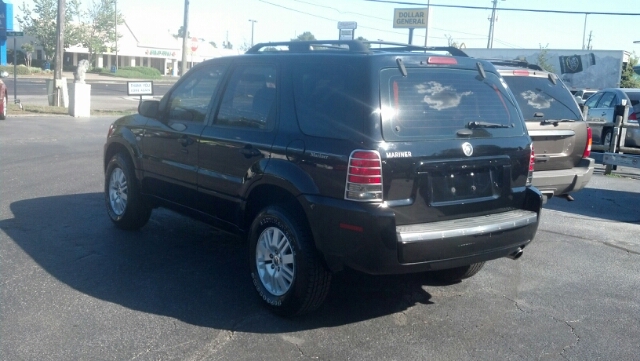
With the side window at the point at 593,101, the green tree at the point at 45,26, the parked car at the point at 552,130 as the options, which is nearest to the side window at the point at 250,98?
the parked car at the point at 552,130

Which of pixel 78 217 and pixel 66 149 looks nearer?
pixel 78 217

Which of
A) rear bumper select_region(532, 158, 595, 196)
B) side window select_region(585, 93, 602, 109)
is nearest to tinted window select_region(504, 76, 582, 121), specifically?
rear bumper select_region(532, 158, 595, 196)

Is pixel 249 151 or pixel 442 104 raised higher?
pixel 442 104

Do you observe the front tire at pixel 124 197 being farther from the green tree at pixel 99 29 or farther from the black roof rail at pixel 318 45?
the green tree at pixel 99 29

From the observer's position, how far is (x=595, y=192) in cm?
1158

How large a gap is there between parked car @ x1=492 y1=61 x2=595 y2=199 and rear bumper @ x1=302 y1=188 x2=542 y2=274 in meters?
2.95

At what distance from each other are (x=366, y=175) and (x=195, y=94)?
253cm

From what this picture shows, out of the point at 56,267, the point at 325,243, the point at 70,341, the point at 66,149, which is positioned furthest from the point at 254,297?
the point at 66,149

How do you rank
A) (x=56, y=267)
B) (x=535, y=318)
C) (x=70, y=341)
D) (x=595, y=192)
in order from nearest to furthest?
(x=70, y=341) < (x=535, y=318) < (x=56, y=267) < (x=595, y=192)

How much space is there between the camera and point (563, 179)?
791 cm

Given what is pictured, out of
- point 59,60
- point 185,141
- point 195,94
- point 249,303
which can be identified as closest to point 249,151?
point 185,141

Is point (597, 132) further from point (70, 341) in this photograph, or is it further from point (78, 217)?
point (70, 341)

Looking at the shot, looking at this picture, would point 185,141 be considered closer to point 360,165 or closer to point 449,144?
point 360,165

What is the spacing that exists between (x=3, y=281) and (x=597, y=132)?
14062 mm
